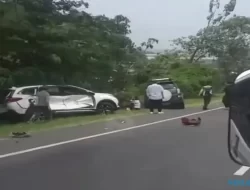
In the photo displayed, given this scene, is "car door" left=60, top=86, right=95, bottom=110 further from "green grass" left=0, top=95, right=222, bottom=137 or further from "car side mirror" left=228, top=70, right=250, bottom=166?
"car side mirror" left=228, top=70, right=250, bottom=166

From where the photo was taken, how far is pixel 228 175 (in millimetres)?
8203

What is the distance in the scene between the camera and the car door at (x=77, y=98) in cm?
2119

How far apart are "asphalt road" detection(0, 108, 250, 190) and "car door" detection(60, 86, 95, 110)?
5.29m

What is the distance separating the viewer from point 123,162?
972cm

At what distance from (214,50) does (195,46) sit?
10373mm

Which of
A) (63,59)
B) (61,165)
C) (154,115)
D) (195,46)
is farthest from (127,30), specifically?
(61,165)

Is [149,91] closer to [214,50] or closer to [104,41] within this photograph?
[104,41]

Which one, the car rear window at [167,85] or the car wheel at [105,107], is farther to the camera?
the car rear window at [167,85]

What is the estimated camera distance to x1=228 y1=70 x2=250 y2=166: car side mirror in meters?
2.93

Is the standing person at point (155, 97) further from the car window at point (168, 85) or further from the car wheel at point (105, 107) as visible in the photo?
the car window at point (168, 85)

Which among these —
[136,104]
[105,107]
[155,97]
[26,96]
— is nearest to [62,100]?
[26,96]

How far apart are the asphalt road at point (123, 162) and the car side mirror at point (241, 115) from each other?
4235mm

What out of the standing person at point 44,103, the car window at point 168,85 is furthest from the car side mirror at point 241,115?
the car window at point 168,85

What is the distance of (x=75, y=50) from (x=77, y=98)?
279 cm
